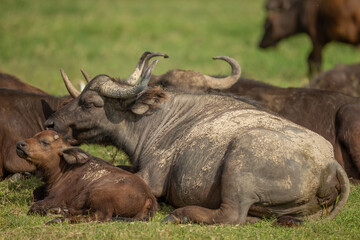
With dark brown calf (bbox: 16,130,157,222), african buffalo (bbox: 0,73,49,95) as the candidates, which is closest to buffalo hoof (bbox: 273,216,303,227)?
Result: dark brown calf (bbox: 16,130,157,222)

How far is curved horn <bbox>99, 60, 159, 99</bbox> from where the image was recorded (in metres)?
7.81

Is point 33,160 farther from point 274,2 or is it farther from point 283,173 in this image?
point 274,2

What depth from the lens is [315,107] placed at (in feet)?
32.1

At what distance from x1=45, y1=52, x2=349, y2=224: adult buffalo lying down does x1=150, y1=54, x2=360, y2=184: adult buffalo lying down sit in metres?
1.20

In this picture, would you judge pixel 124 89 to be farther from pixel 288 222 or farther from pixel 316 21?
pixel 316 21

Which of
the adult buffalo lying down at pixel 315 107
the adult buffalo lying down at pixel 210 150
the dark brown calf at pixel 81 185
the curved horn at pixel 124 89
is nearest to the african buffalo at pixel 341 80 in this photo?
the adult buffalo lying down at pixel 315 107

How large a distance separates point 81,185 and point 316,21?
12.9 m

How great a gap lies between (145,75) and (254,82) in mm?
3385

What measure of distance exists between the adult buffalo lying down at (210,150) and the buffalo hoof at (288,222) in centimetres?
18

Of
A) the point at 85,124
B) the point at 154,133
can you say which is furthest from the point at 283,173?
the point at 85,124

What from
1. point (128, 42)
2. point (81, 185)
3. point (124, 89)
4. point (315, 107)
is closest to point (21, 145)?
point (81, 185)

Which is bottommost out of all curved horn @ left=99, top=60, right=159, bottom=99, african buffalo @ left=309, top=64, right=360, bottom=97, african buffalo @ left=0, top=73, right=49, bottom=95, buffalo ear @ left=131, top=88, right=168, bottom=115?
african buffalo @ left=309, top=64, right=360, bottom=97

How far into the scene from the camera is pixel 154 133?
8172 millimetres

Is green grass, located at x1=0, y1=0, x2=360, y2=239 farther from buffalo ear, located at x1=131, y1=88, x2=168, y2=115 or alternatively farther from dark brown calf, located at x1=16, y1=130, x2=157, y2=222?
buffalo ear, located at x1=131, y1=88, x2=168, y2=115
